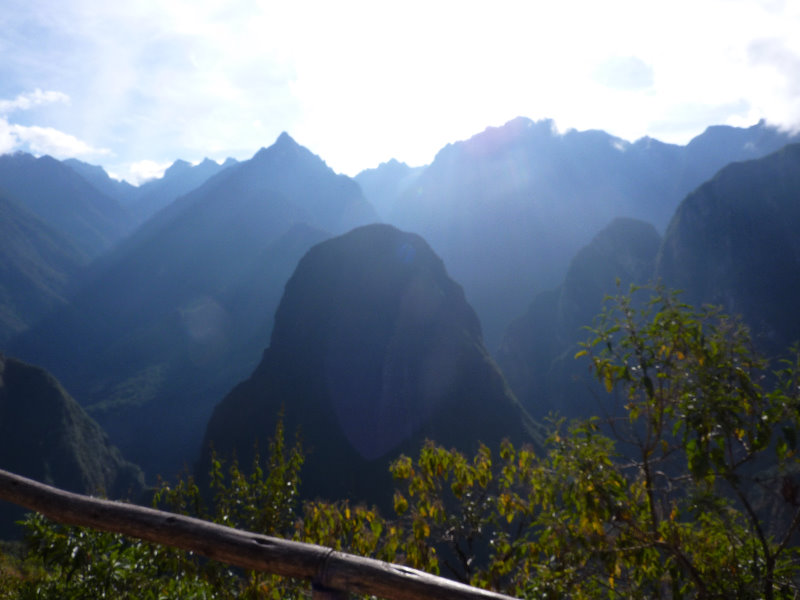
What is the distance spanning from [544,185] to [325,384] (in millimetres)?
109288

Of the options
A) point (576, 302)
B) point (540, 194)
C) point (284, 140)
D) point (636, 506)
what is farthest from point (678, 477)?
point (284, 140)

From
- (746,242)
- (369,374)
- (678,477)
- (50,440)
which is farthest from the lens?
(746,242)

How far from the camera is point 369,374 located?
61406 mm

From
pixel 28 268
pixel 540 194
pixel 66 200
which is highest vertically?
pixel 66 200

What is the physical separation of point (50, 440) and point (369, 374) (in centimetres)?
3646

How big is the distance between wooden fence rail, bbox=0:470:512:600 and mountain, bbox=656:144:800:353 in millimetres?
70177

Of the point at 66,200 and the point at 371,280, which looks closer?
the point at 371,280

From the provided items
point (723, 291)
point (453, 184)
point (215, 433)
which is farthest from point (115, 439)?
point (453, 184)

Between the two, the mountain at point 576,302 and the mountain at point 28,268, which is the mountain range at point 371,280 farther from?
the mountain at point 28,268

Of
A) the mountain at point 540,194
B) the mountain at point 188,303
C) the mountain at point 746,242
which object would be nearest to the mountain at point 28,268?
the mountain at point 188,303

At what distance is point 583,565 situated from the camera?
364 centimetres

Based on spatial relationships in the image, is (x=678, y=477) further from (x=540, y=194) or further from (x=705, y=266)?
(x=540, y=194)

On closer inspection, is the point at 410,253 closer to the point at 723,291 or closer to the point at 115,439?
the point at 723,291

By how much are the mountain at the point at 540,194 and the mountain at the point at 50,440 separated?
85221 mm
